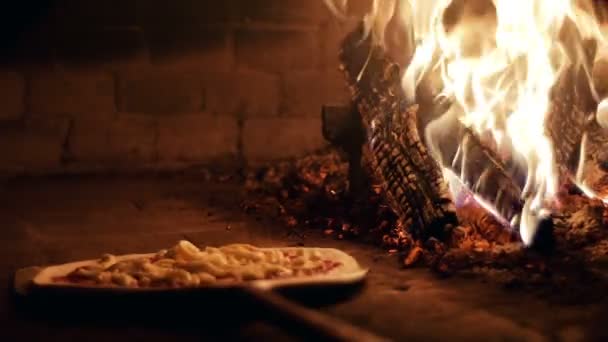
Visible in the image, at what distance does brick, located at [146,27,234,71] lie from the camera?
17.7 ft

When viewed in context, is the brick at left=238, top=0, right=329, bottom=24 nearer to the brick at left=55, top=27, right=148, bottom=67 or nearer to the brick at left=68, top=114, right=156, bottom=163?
the brick at left=55, top=27, right=148, bottom=67

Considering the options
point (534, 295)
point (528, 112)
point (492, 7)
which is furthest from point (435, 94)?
point (492, 7)

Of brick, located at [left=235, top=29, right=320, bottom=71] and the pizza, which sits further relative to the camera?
brick, located at [left=235, top=29, right=320, bottom=71]

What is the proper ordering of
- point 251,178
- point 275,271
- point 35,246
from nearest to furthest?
1. point 275,271
2. point 35,246
3. point 251,178

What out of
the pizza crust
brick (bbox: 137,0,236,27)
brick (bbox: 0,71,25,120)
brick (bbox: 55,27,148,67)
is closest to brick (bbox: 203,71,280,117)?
brick (bbox: 137,0,236,27)

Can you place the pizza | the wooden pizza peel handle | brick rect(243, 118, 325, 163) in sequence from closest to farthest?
the wooden pizza peel handle < the pizza < brick rect(243, 118, 325, 163)

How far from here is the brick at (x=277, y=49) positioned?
18.1 ft

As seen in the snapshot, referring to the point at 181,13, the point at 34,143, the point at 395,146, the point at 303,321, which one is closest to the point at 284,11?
the point at 181,13

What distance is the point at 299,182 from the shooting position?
4.64 m

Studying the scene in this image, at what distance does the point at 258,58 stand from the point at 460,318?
3240mm

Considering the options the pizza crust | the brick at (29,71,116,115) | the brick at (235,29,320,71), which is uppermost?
the brick at (235,29,320,71)

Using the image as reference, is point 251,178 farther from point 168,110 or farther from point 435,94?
point 435,94

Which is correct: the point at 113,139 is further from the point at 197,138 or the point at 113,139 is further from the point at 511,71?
the point at 511,71

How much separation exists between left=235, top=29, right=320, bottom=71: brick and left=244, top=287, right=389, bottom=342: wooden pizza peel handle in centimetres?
347
